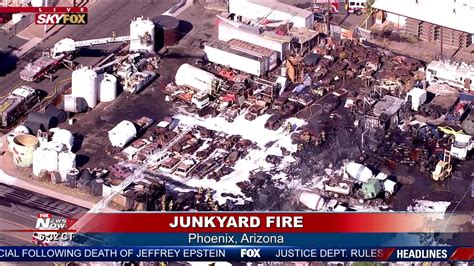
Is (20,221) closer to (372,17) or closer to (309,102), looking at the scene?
(309,102)

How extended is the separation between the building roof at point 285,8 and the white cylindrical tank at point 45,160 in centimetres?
2987

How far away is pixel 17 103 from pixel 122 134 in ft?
33.1

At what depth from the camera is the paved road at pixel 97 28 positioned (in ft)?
441

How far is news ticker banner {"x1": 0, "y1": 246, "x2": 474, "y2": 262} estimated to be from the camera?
102 metres

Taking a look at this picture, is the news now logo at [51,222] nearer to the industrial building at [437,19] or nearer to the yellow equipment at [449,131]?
the yellow equipment at [449,131]

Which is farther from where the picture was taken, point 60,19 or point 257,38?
point 60,19

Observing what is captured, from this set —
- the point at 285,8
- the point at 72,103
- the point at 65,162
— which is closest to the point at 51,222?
the point at 65,162

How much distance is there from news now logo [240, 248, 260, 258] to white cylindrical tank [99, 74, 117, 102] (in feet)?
106

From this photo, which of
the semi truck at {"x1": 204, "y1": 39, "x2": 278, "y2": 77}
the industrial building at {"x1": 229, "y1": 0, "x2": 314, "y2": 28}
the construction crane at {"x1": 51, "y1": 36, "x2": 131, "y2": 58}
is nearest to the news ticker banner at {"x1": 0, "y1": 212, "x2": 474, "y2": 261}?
the semi truck at {"x1": 204, "y1": 39, "x2": 278, "y2": 77}

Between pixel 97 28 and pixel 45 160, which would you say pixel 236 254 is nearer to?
pixel 45 160

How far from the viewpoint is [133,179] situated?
121 m

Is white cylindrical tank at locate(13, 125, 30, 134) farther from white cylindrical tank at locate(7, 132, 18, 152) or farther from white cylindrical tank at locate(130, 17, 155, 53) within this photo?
white cylindrical tank at locate(130, 17, 155, 53)

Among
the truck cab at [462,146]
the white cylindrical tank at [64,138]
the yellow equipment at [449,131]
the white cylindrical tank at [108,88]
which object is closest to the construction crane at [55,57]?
the white cylindrical tank at [108,88]

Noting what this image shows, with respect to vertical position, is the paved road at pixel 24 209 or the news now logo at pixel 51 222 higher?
the news now logo at pixel 51 222
